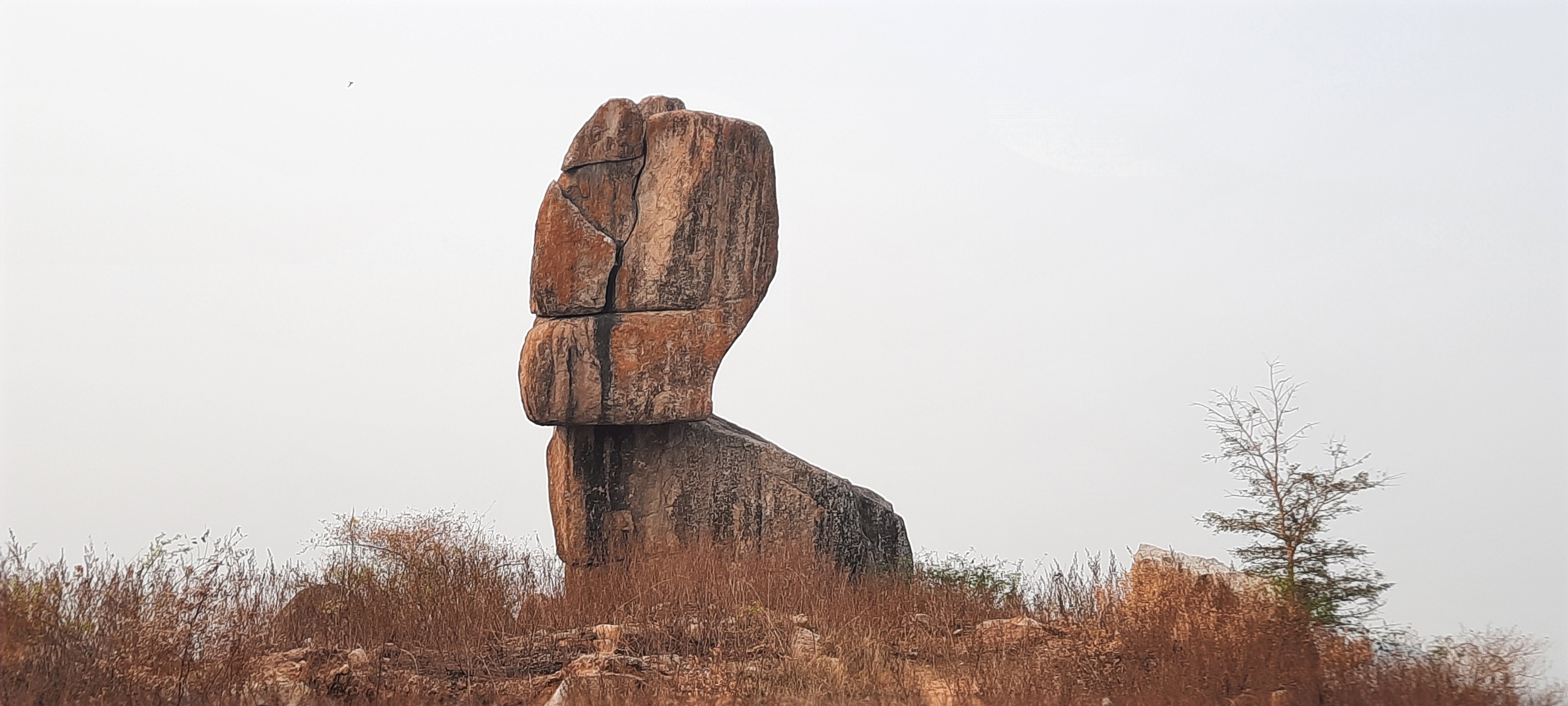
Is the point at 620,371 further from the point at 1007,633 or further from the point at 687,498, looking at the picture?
the point at 1007,633

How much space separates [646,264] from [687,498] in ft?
7.11

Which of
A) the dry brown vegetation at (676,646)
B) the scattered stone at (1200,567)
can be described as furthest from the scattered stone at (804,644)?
the scattered stone at (1200,567)

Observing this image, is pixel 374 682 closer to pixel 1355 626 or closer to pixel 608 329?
pixel 608 329

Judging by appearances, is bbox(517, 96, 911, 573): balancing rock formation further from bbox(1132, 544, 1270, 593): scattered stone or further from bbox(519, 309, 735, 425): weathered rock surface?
bbox(1132, 544, 1270, 593): scattered stone

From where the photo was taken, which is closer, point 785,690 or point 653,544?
point 785,690

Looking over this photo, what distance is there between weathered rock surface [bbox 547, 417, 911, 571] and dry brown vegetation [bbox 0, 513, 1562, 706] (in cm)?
129

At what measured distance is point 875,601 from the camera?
34.7ft

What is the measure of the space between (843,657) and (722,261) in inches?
180

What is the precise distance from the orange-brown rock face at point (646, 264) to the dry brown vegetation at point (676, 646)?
1.89 metres

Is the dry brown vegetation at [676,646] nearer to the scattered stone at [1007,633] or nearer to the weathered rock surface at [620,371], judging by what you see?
the scattered stone at [1007,633]

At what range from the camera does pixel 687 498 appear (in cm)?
1192

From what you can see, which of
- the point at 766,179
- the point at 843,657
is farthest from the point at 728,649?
the point at 766,179

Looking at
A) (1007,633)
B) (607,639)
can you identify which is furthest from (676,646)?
(1007,633)

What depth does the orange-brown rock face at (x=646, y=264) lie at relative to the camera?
11.6 metres
